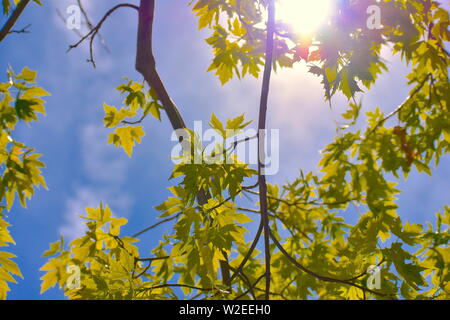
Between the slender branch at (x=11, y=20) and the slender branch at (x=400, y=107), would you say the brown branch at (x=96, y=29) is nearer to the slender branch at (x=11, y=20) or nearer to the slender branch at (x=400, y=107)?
the slender branch at (x=11, y=20)

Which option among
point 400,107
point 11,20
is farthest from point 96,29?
point 400,107

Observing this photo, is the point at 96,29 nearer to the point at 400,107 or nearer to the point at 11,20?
the point at 11,20

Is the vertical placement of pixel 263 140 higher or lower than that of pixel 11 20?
lower

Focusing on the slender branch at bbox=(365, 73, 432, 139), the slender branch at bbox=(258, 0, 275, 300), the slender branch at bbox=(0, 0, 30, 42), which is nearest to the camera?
the slender branch at bbox=(258, 0, 275, 300)

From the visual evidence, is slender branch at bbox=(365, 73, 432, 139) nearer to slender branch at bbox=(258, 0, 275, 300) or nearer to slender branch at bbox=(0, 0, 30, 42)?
slender branch at bbox=(258, 0, 275, 300)

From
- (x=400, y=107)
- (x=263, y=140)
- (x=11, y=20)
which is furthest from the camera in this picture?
(x=400, y=107)

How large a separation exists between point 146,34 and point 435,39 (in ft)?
6.50

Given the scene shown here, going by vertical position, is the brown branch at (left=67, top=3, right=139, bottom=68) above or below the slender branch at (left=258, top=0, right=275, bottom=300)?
above

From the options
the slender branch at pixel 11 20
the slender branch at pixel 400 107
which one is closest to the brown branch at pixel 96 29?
the slender branch at pixel 11 20

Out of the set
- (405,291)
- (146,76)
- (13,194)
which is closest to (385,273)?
(405,291)

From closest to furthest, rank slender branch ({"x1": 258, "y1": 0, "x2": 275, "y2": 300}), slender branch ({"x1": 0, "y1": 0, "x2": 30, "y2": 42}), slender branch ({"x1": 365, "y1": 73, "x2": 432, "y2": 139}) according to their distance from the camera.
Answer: slender branch ({"x1": 258, "y1": 0, "x2": 275, "y2": 300}) → slender branch ({"x1": 0, "y1": 0, "x2": 30, "y2": 42}) → slender branch ({"x1": 365, "y1": 73, "x2": 432, "y2": 139})

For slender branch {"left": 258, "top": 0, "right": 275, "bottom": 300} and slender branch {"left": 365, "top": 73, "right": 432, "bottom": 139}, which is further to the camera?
slender branch {"left": 365, "top": 73, "right": 432, "bottom": 139}

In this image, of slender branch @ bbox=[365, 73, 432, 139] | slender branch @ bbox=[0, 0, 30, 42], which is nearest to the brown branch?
slender branch @ bbox=[0, 0, 30, 42]
